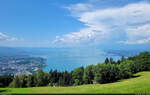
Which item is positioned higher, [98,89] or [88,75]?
[98,89]

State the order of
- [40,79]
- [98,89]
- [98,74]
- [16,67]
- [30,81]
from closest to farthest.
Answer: [98,89] < [98,74] < [40,79] < [30,81] < [16,67]

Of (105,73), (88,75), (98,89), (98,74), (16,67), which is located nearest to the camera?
(98,89)

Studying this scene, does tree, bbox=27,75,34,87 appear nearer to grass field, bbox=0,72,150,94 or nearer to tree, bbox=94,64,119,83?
grass field, bbox=0,72,150,94

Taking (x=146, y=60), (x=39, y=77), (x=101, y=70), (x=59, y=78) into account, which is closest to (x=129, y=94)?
(x=101, y=70)

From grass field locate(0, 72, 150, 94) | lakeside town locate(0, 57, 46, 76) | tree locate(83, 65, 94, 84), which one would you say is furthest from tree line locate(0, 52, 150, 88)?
lakeside town locate(0, 57, 46, 76)

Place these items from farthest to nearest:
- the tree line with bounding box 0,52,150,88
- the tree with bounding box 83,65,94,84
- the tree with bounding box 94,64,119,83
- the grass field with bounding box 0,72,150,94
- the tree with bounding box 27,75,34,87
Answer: the tree with bounding box 83,65,94,84 < the tree with bounding box 27,75,34,87 < the tree line with bounding box 0,52,150,88 < the tree with bounding box 94,64,119,83 < the grass field with bounding box 0,72,150,94

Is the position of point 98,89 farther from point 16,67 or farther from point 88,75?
point 16,67

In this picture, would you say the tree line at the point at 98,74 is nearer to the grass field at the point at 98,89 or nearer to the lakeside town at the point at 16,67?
the grass field at the point at 98,89

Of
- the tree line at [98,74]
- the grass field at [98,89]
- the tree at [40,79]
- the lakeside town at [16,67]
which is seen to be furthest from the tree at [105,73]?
the lakeside town at [16,67]

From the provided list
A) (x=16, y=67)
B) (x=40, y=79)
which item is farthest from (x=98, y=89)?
(x=16, y=67)

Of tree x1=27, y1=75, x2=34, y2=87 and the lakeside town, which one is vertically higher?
the lakeside town

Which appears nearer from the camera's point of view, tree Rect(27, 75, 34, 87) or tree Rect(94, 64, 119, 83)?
tree Rect(94, 64, 119, 83)

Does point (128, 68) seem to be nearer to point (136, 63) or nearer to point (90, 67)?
point (136, 63)

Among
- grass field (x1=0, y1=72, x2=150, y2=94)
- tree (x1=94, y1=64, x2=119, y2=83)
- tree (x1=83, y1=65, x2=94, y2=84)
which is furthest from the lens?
tree (x1=83, y1=65, x2=94, y2=84)
